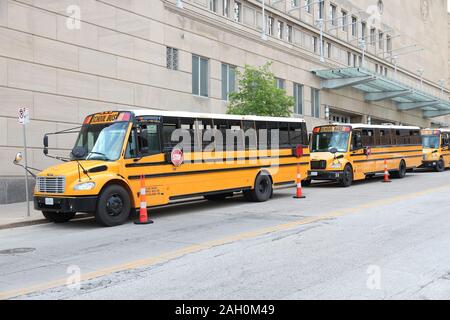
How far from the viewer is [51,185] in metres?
11.3

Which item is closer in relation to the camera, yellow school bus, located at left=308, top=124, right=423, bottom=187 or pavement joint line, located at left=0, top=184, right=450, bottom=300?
pavement joint line, located at left=0, top=184, right=450, bottom=300

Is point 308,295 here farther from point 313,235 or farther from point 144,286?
point 313,235

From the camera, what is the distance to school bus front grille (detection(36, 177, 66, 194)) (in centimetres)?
1109

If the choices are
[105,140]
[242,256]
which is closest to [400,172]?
[105,140]

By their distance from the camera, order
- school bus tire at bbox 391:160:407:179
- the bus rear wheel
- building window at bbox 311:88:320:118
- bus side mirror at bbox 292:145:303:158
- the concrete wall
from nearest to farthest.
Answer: the bus rear wheel, bus side mirror at bbox 292:145:303:158, the concrete wall, school bus tire at bbox 391:160:407:179, building window at bbox 311:88:320:118

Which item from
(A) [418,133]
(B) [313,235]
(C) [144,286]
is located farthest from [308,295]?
(A) [418,133]

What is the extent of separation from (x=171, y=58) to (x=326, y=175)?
9662 millimetres

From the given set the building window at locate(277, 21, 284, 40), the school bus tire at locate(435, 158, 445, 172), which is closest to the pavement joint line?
the school bus tire at locate(435, 158, 445, 172)

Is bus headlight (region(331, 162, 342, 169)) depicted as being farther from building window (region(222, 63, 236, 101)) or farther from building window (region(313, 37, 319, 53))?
building window (region(313, 37, 319, 53))

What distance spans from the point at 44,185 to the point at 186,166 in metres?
3.59

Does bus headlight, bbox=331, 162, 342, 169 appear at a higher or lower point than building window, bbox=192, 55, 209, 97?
lower

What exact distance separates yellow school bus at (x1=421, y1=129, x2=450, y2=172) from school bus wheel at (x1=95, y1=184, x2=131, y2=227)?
23.6 metres

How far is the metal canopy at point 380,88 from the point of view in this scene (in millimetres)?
36938
